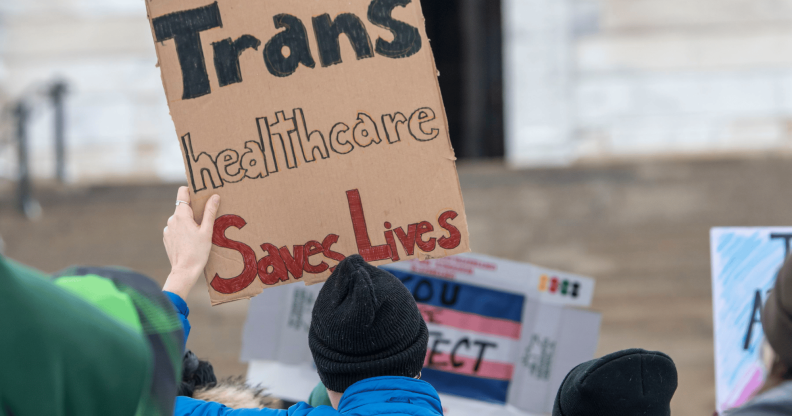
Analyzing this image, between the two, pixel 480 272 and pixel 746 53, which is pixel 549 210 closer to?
pixel 480 272

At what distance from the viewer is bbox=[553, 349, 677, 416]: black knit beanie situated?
112 centimetres

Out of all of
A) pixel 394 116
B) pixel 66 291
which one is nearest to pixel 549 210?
pixel 394 116

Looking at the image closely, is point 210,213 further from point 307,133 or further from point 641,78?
point 641,78

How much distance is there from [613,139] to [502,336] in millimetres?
3797

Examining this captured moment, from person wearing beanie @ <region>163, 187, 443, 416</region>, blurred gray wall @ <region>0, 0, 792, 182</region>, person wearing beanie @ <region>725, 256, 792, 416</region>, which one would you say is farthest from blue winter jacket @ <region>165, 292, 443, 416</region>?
blurred gray wall @ <region>0, 0, 792, 182</region>

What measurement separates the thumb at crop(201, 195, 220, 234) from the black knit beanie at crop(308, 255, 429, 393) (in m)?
0.34

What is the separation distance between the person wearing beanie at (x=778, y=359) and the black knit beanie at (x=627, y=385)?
141mm

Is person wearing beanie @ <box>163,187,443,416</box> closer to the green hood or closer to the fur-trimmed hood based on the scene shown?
the fur-trimmed hood

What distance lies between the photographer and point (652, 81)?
532 centimetres

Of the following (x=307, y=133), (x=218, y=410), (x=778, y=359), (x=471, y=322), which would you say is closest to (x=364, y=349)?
(x=218, y=410)

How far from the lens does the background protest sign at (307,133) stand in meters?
1.32

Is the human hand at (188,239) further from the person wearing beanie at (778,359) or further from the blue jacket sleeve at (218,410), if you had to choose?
the person wearing beanie at (778,359)

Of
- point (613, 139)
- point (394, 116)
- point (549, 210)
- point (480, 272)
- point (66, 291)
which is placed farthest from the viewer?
point (613, 139)

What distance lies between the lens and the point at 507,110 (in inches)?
212
